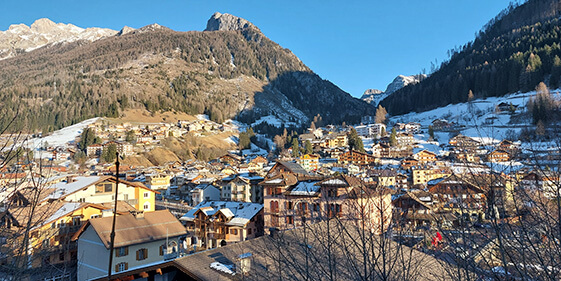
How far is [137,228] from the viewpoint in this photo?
17984mm

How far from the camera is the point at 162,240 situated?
711 inches

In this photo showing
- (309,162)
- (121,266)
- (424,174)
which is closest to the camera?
(121,266)

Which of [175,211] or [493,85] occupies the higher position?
[493,85]

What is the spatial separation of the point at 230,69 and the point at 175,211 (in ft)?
539

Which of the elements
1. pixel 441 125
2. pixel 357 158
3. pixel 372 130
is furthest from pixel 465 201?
pixel 372 130

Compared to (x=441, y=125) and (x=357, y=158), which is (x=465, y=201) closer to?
(x=357, y=158)

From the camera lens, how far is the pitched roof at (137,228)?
16.5 metres

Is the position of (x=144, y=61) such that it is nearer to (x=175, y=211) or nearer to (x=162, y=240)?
(x=175, y=211)

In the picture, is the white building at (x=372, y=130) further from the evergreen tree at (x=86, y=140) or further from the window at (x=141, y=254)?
the window at (x=141, y=254)

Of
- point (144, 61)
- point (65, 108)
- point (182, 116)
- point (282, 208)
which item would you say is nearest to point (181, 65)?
point (144, 61)

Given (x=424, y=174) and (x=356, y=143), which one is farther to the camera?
(x=356, y=143)

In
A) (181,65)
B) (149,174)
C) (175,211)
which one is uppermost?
(181,65)

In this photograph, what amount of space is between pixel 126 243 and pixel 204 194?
26.9 m

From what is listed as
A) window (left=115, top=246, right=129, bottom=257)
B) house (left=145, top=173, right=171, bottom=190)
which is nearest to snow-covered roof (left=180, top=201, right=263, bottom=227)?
window (left=115, top=246, right=129, bottom=257)
